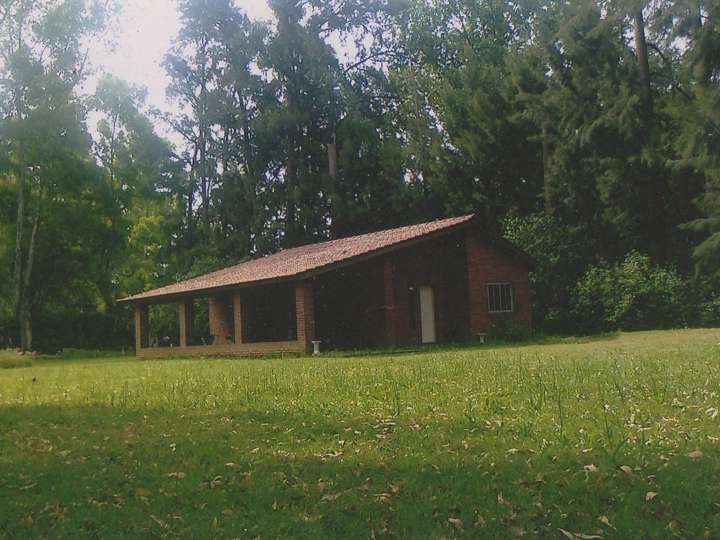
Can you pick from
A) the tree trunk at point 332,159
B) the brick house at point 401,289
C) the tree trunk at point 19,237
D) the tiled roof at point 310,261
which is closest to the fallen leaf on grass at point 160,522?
the tiled roof at point 310,261

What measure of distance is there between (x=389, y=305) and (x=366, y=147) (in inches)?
758

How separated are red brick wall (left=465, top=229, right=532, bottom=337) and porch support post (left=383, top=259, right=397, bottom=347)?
334 cm

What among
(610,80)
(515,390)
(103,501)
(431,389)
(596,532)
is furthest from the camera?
(610,80)

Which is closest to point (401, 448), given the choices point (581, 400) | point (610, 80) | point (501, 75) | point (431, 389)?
point (581, 400)

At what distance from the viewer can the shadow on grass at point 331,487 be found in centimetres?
515

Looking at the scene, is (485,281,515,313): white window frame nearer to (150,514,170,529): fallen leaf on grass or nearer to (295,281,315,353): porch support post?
(295,281,315,353): porch support post

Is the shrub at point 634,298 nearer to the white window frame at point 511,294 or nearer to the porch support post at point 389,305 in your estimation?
the white window frame at point 511,294

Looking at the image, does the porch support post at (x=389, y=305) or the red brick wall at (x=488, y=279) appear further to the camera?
the red brick wall at (x=488, y=279)

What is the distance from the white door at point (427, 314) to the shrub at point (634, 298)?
7878mm

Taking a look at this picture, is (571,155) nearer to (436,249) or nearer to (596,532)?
(436,249)

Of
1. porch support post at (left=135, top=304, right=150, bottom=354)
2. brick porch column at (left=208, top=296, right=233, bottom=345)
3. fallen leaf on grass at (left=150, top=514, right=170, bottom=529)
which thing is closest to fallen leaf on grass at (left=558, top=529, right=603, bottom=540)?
fallen leaf on grass at (left=150, top=514, right=170, bottom=529)

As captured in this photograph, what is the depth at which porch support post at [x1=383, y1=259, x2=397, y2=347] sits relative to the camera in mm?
24312

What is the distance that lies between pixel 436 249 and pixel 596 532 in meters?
22.5

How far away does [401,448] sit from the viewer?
6941mm
